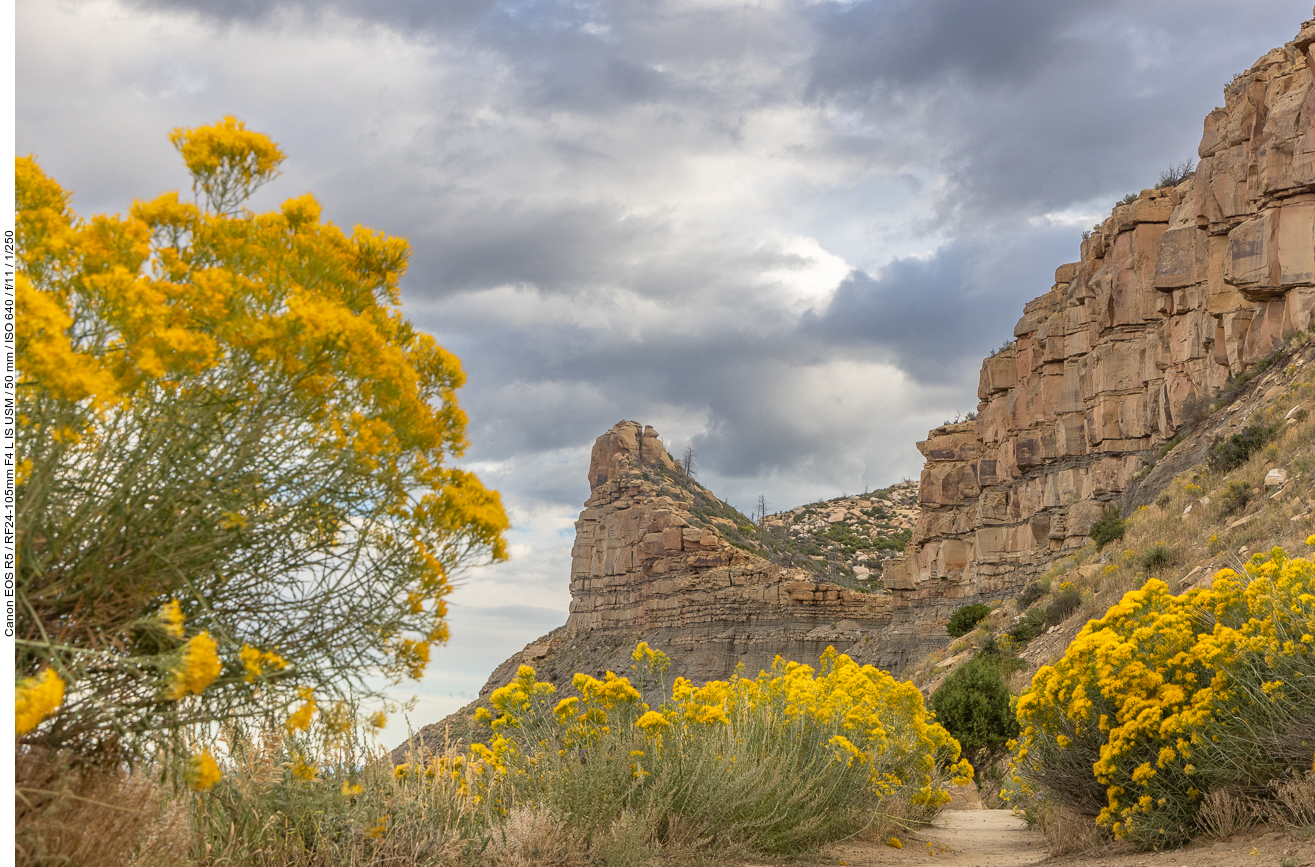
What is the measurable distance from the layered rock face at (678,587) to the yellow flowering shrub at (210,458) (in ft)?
166

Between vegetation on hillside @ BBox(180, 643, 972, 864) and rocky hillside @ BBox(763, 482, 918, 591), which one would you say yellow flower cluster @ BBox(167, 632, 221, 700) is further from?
rocky hillside @ BBox(763, 482, 918, 591)

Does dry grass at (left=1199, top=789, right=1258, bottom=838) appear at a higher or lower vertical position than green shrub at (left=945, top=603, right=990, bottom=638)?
lower

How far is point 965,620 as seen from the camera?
40219 millimetres

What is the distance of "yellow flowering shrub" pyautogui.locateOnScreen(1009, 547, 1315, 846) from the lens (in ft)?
22.1

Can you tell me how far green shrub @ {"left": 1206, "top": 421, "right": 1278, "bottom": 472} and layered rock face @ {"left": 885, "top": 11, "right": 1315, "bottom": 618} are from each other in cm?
699

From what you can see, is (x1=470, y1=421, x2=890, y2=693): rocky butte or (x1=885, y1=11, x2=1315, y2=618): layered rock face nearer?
(x1=885, y1=11, x2=1315, y2=618): layered rock face

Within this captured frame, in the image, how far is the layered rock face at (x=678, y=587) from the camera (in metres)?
54.6

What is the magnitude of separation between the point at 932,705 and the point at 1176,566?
253 inches

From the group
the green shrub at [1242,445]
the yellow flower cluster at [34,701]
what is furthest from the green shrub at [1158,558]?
the yellow flower cluster at [34,701]

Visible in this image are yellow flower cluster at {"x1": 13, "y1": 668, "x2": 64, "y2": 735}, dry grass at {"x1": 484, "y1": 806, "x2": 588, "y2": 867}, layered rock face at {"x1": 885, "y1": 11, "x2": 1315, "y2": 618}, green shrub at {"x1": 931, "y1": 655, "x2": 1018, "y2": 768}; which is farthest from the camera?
layered rock face at {"x1": 885, "y1": 11, "x2": 1315, "y2": 618}

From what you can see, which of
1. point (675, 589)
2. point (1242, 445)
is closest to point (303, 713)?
point (1242, 445)

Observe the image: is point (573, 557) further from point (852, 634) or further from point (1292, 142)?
point (1292, 142)

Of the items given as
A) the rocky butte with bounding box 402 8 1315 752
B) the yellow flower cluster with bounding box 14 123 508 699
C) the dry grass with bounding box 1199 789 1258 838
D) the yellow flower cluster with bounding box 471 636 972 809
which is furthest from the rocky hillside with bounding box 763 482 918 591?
the yellow flower cluster with bounding box 14 123 508 699

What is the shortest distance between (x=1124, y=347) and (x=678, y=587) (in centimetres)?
3072
